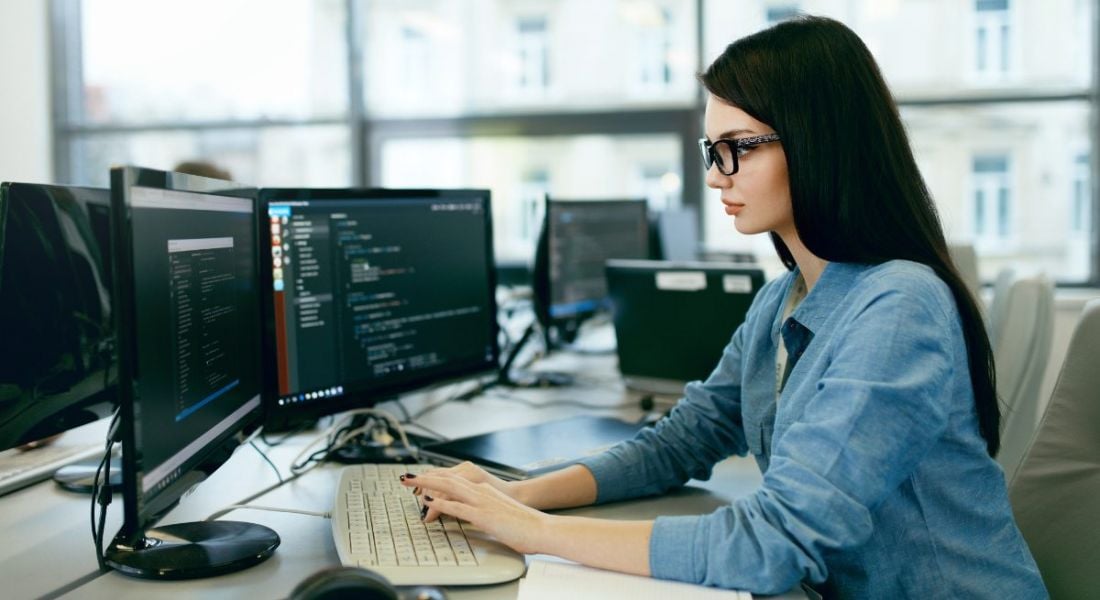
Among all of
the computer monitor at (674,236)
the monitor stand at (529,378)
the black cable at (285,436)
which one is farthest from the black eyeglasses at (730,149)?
the computer monitor at (674,236)

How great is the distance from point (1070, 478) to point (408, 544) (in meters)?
0.79

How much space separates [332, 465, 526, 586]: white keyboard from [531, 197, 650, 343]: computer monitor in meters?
1.29

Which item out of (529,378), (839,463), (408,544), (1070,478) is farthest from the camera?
(529,378)

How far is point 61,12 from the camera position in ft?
16.9

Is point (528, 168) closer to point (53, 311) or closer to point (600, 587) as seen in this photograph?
point (53, 311)

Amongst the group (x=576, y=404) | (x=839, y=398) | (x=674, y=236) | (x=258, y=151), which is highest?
(x=258, y=151)

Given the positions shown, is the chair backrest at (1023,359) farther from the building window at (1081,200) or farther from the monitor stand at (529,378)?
the building window at (1081,200)

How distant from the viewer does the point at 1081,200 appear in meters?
4.10

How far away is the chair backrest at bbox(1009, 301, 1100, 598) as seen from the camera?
111 cm

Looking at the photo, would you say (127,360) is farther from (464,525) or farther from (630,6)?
(630,6)

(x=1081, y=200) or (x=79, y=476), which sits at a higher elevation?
(x=1081, y=200)

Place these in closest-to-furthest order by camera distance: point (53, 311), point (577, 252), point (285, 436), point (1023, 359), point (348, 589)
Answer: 1. point (348, 589)
2. point (53, 311)
3. point (285, 436)
4. point (1023, 359)
5. point (577, 252)

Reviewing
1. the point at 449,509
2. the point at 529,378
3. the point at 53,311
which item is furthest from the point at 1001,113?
the point at 53,311

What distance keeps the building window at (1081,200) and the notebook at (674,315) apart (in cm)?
287
